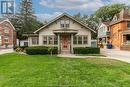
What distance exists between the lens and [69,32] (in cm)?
3969

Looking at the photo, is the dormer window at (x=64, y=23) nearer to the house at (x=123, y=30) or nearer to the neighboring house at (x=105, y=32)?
the house at (x=123, y=30)

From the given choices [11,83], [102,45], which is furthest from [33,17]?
[11,83]

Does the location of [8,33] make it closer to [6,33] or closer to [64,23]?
[6,33]

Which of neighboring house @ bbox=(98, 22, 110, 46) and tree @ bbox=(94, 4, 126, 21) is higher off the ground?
tree @ bbox=(94, 4, 126, 21)

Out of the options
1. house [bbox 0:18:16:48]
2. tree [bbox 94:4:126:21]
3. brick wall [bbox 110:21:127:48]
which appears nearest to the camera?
brick wall [bbox 110:21:127:48]

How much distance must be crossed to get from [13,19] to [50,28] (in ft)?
168

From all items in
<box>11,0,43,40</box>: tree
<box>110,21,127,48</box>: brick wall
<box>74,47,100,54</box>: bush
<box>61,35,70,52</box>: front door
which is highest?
<box>11,0,43,40</box>: tree

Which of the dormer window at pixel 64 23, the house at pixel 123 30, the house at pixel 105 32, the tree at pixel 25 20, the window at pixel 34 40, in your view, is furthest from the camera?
the tree at pixel 25 20

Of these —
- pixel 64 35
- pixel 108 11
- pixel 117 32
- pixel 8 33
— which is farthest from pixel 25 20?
pixel 64 35

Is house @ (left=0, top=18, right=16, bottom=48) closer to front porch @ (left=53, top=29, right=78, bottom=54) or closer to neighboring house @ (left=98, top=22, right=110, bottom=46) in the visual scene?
neighboring house @ (left=98, top=22, right=110, bottom=46)

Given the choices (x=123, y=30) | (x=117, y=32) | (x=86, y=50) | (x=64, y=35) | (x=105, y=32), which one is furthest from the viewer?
(x=105, y=32)

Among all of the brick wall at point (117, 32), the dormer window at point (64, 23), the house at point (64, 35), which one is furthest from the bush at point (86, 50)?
the brick wall at point (117, 32)

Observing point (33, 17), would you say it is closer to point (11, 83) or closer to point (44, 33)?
point (44, 33)

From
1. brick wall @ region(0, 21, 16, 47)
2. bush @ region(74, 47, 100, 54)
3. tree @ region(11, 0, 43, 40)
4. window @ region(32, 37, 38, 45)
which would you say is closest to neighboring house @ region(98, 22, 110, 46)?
tree @ region(11, 0, 43, 40)
